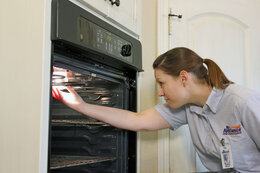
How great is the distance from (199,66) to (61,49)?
0.70 meters

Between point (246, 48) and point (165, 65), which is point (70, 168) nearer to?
point (165, 65)

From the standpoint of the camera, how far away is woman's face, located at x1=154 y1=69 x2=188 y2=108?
58.3 inches

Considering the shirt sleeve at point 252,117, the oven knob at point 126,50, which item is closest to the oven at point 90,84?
the oven knob at point 126,50

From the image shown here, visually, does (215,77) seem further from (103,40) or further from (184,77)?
(103,40)

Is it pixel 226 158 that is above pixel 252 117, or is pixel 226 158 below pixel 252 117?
below

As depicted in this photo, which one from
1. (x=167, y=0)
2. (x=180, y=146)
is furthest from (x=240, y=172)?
(x=167, y=0)

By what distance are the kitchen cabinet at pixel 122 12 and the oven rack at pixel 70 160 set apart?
0.59 meters

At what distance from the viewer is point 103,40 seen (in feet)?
4.18

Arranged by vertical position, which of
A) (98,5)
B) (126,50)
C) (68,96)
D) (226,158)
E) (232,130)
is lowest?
(226,158)

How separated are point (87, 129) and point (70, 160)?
0.17m

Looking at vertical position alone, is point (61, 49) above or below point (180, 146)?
above

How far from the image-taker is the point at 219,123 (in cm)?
148

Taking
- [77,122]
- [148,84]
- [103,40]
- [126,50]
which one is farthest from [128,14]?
[77,122]

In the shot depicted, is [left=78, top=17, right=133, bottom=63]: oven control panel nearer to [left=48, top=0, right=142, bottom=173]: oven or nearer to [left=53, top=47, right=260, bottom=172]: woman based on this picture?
[left=48, top=0, right=142, bottom=173]: oven
